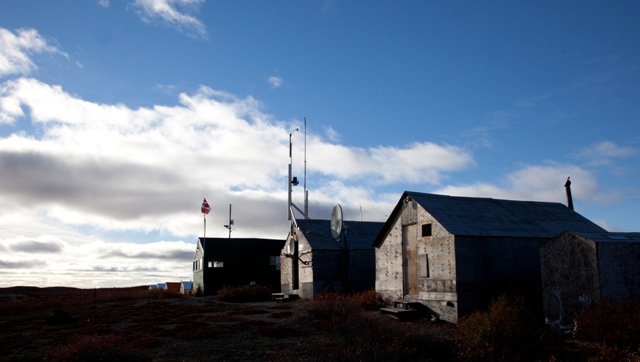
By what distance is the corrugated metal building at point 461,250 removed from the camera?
21.5 m

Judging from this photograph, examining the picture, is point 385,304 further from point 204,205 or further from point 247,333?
point 204,205

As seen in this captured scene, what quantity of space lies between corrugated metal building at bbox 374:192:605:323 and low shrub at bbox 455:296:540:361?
5759mm

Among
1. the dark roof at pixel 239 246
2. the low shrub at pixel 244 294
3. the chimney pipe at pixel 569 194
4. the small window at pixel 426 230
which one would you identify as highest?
the chimney pipe at pixel 569 194

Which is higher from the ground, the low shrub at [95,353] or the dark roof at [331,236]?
the dark roof at [331,236]

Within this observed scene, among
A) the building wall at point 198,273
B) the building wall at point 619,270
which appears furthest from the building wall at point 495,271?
the building wall at point 198,273

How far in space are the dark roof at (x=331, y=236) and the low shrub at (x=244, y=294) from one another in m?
6.59

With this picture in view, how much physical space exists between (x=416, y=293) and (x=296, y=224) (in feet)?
48.0

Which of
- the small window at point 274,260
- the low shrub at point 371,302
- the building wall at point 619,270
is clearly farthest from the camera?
the small window at point 274,260

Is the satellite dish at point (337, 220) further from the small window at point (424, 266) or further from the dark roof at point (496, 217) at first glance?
the small window at point (424, 266)

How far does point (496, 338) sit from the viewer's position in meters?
14.6

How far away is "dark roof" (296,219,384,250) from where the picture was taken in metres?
34.7

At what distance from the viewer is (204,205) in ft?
160

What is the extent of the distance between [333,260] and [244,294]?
316 inches

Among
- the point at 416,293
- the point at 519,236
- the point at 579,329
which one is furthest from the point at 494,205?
the point at 579,329
